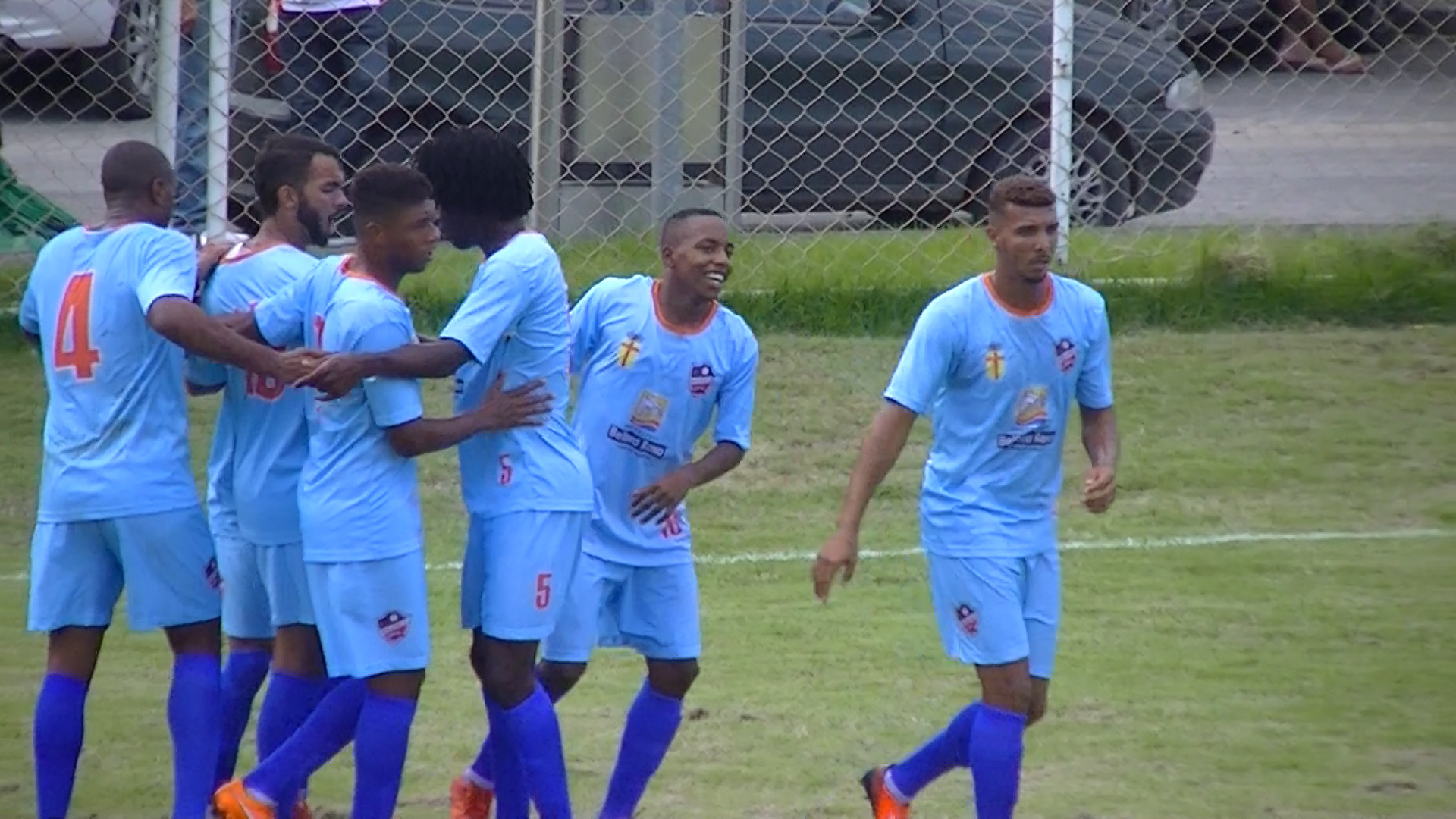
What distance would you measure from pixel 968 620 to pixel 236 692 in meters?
1.94

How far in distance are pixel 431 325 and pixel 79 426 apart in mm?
4535

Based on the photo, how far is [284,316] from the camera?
531cm

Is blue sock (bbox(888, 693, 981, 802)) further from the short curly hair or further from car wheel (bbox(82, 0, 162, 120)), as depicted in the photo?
car wheel (bbox(82, 0, 162, 120))

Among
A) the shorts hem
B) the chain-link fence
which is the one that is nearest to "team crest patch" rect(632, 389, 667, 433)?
the shorts hem

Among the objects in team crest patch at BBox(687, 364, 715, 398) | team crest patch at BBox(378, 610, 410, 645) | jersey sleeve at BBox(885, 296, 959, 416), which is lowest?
team crest patch at BBox(378, 610, 410, 645)

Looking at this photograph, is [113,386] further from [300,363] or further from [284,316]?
[300,363]

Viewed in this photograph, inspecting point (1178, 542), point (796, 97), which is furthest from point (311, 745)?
point (796, 97)

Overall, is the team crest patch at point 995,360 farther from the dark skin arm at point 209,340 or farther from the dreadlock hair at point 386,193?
the dark skin arm at point 209,340

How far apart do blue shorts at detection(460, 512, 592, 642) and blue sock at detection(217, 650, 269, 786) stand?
81cm

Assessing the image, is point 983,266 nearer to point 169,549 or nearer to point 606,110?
point 606,110

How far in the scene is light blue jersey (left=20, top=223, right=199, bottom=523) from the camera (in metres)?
5.36

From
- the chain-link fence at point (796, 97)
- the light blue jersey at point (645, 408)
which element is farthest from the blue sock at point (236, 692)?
the chain-link fence at point (796, 97)

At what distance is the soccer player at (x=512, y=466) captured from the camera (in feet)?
17.3

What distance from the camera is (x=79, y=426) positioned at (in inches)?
213
